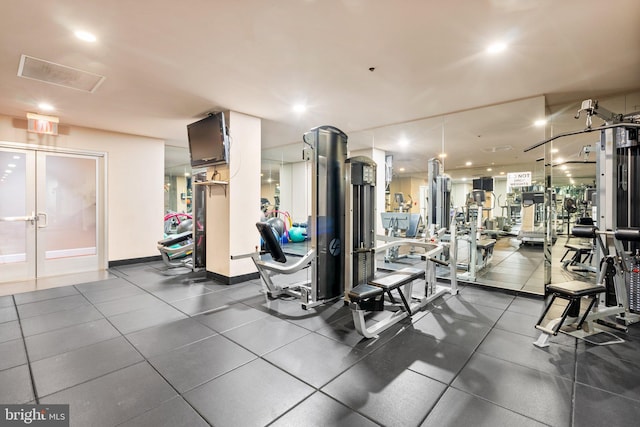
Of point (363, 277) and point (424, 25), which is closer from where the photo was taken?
point (424, 25)

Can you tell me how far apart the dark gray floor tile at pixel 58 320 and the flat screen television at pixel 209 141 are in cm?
245

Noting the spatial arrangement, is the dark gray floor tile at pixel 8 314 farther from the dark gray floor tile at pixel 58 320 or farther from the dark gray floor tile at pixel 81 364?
the dark gray floor tile at pixel 81 364

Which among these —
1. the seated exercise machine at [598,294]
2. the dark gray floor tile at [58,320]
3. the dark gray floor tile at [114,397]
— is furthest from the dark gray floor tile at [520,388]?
the dark gray floor tile at [58,320]

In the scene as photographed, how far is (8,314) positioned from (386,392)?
13.8 feet

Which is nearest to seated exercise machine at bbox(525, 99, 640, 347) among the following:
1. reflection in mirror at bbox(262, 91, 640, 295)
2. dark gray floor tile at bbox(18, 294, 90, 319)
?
reflection in mirror at bbox(262, 91, 640, 295)

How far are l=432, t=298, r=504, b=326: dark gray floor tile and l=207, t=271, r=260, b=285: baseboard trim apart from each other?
287cm

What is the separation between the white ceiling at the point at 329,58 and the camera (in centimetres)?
214

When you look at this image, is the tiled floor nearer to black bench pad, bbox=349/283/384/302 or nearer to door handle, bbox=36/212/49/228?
black bench pad, bbox=349/283/384/302

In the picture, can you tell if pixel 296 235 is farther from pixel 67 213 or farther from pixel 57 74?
pixel 57 74

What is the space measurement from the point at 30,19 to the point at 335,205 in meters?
3.20

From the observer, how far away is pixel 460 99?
3.94 metres

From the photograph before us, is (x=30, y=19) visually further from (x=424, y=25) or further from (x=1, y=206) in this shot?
(x=1, y=206)

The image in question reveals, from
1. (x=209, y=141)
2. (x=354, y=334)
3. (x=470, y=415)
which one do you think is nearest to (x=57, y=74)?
(x=209, y=141)

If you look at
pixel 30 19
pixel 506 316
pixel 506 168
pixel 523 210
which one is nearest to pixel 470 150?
pixel 506 168
